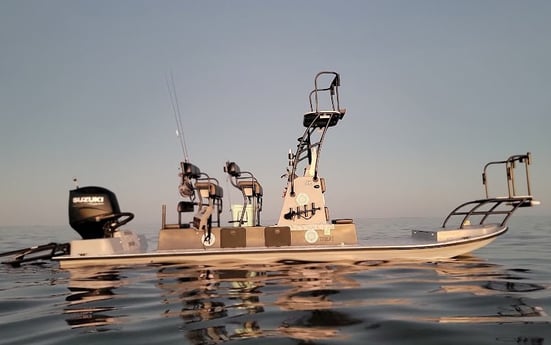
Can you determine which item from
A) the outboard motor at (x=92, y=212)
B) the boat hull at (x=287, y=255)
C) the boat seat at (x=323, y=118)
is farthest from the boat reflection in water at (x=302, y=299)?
the boat seat at (x=323, y=118)

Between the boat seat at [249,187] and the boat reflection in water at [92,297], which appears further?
the boat seat at [249,187]

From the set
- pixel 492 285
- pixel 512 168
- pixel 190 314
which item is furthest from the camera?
pixel 512 168

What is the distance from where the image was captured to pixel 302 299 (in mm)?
6258

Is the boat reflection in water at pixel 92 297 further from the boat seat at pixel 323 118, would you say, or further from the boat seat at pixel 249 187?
the boat seat at pixel 323 118

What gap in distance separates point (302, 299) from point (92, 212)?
7231 mm

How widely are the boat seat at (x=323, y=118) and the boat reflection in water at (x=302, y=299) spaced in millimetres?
4219

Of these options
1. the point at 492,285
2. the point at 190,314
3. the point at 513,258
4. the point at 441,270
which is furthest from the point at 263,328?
the point at 513,258

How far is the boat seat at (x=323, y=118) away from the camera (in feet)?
38.9

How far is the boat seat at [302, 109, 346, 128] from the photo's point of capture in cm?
1185

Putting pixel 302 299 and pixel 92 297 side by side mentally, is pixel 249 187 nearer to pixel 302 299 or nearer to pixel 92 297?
pixel 92 297

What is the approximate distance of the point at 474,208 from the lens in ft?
38.1

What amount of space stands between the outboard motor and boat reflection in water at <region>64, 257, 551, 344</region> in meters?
1.61

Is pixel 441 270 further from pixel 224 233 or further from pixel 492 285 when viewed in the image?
pixel 224 233

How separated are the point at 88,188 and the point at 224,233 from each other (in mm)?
3836
